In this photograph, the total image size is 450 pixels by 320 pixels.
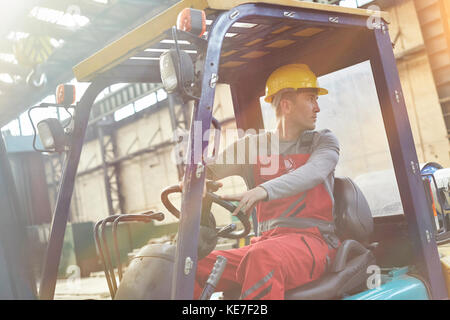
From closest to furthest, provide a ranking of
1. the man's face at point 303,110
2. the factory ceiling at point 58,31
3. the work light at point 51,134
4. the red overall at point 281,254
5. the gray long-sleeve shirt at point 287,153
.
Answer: the red overall at point 281,254 < the gray long-sleeve shirt at point 287,153 < the work light at point 51,134 < the man's face at point 303,110 < the factory ceiling at point 58,31

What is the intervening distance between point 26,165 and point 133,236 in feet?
15.8

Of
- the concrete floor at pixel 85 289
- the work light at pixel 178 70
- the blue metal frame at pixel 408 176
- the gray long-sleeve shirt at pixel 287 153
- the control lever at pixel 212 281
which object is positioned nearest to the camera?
the work light at pixel 178 70

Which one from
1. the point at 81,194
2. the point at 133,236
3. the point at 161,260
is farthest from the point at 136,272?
the point at 81,194

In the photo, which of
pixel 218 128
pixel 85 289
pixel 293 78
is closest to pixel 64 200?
pixel 218 128

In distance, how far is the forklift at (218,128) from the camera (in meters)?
1.67

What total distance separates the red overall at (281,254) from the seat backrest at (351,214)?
0.31 feet

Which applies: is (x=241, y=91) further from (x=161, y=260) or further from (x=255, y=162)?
(x=161, y=260)

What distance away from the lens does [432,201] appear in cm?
253

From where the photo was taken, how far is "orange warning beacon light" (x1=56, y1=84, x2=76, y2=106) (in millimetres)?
2469

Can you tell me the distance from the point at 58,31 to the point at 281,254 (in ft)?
40.7

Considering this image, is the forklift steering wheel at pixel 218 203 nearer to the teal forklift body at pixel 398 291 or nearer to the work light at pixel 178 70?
the work light at pixel 178 70

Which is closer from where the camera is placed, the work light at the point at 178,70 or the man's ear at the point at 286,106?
the work light at the point at 178,70

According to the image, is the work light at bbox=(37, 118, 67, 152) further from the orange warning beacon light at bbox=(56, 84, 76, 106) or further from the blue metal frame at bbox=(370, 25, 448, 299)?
the blue metal frame at bbox=(370, 25, 448, 299)

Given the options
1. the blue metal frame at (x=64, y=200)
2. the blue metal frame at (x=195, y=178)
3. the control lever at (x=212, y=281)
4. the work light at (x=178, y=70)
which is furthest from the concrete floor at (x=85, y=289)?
the work light at (x=178, y=70)
